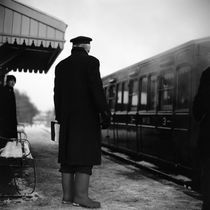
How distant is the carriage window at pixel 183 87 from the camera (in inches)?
310

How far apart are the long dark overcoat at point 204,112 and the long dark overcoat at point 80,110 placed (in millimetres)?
1124

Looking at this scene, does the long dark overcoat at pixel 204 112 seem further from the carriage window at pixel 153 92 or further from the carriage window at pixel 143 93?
the carriage window at pixel 143 93

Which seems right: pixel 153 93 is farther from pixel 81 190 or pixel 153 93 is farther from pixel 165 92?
pixel 81 190

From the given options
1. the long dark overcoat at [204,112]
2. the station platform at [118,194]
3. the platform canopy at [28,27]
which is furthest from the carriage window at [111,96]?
the long dark overcoat at [204,112]

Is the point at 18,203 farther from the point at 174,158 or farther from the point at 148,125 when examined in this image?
the point at 148,125

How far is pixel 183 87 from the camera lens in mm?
8094

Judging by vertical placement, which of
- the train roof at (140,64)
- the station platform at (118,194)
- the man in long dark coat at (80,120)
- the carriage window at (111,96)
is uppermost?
the train roof at (140,64)

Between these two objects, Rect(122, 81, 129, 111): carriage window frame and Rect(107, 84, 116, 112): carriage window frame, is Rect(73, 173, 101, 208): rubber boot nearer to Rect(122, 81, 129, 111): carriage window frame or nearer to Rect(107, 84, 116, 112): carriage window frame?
Rect(122, 81, 129, 111): carriage window frame

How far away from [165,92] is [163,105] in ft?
1.01

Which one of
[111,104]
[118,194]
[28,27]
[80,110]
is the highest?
[28,27]

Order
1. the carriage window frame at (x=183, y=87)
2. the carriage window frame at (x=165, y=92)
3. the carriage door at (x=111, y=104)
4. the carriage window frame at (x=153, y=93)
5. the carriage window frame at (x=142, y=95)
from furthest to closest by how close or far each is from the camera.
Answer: the carriage door at (x=111, y=104) < the carriage window frame at (x=142, y=95) < the carriage window frame at (x=153, y=93) < the carriage window frame at (x=165, y=92) < the carriage window frame at (x=183, y=87)

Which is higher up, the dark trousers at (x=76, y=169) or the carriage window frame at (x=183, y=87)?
the carriage window frame at (x=183, y=87)

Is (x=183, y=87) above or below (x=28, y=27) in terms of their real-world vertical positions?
below

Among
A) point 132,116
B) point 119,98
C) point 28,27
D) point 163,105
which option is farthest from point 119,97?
point 28,27
